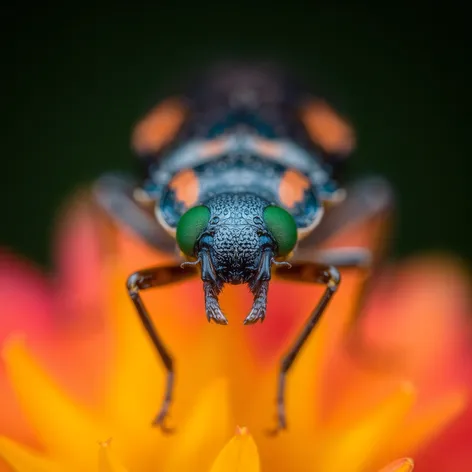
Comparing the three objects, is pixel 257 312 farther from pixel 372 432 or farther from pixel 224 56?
pixel 224 56

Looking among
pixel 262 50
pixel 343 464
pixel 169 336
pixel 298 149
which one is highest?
pixel 262 50

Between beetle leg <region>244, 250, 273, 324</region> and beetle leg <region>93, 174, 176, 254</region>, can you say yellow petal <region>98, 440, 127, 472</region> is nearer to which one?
beetle leg <region>244, 250, 273, 324</region>

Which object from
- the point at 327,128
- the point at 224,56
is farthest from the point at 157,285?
the point at 224,56

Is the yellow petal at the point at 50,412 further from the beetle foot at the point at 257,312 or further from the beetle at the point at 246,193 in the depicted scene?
the beetle foot at the point at 257,312

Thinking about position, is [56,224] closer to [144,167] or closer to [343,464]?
[144,167]

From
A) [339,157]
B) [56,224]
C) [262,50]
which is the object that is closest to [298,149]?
[339,157]

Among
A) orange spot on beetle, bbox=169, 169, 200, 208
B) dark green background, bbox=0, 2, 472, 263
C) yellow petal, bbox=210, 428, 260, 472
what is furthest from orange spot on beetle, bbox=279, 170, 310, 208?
dark green background, bbox=0, 2, 472, 263

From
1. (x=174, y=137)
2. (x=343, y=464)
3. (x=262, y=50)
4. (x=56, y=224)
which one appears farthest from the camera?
(x=262, y=50)
